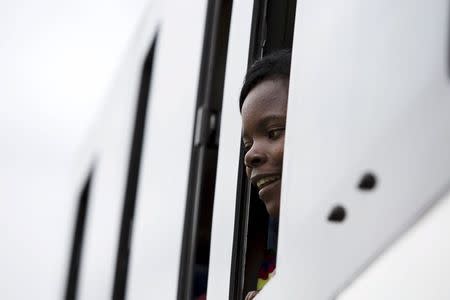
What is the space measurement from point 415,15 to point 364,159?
17cm

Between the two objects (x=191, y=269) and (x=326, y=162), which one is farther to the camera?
(x=191, y=269)

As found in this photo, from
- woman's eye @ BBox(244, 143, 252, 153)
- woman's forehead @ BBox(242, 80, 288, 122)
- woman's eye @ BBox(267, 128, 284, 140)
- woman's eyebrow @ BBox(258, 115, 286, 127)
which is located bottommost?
woman's eye @ BBox(244, 143, 252, 153)

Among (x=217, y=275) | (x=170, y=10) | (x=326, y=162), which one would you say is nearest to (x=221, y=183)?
(x=217, y=275)

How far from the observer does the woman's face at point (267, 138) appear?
1490 mm

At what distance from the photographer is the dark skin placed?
58.7 inches

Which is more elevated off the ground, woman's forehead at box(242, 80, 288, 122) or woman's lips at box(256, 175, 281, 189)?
woman's forehead at box(242, 80, 288, 122)

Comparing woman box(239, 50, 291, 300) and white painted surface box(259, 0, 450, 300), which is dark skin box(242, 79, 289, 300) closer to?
woman box(239, 50, 291, 300)

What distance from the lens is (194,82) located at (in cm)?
224

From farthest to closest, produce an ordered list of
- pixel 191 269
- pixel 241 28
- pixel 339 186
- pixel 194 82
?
pixel 194 82 → pixel 191 269 → pixel 241 28 → pixel 339 186

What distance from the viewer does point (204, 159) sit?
2.09m

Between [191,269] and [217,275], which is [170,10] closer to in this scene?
[191,269]

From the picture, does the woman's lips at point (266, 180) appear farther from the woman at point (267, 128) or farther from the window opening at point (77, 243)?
the window opening at point (77, 243)

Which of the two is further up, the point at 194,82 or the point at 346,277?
the point at 194,82

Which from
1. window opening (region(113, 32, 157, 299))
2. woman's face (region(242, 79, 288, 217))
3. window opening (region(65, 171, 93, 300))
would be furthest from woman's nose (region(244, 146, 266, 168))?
window opening (region(65, 171, 93, 300))
